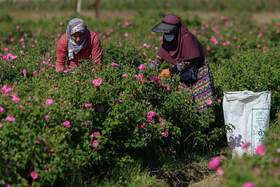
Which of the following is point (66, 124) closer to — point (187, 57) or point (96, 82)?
point (96, 82)

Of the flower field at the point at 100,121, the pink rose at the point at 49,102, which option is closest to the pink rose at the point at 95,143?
the flower field at the point at 100,121

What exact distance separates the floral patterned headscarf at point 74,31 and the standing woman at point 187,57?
0.88 m

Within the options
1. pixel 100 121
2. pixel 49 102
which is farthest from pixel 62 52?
pixel 49 102

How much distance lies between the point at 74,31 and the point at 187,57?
1.41 metres

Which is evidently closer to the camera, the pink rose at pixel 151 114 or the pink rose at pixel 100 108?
the pink rose at pixel 100 108

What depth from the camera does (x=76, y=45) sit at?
16.1ft

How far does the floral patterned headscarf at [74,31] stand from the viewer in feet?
15.7

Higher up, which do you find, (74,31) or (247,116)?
(74,31)

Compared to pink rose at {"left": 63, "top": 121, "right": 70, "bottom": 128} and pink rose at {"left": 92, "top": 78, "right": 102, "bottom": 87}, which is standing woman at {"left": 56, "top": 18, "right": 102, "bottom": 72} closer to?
pink rose at {"left": 92, "top": 78, "right": 102, "bottom": 87}

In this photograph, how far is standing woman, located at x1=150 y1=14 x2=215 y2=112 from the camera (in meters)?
4.73

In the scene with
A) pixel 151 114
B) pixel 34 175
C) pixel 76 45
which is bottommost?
pixel 34 175

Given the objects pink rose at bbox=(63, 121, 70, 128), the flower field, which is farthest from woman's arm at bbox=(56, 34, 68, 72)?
pink rose at bbox=(63, 121, 70, 128)

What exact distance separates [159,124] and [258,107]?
1.29 m

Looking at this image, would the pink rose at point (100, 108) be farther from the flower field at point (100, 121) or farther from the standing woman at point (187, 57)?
the standing woman at point (187, 57)
